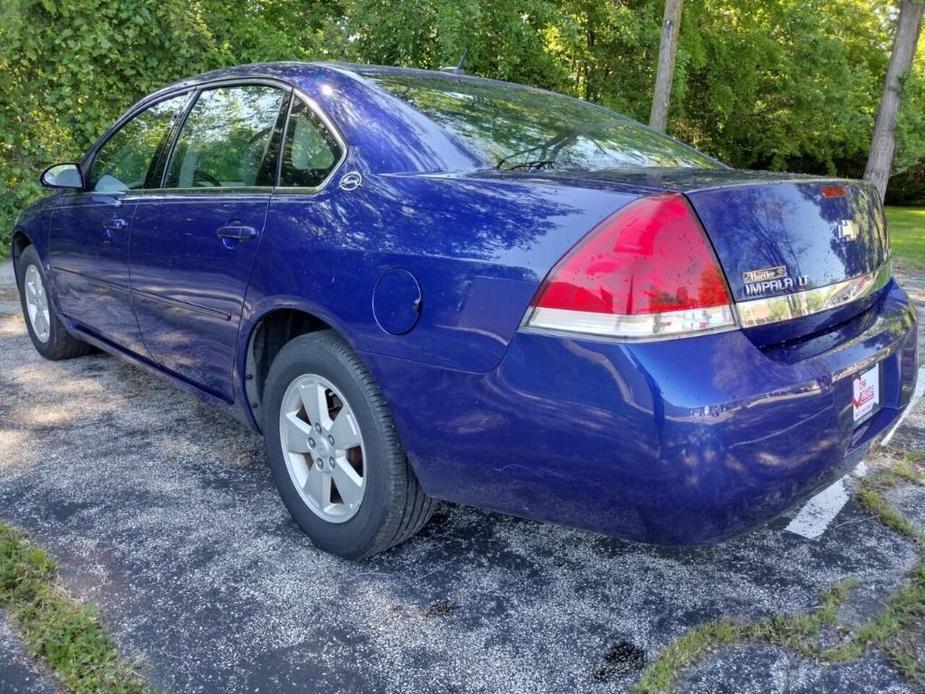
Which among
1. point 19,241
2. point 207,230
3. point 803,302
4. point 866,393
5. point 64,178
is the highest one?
point 64,178

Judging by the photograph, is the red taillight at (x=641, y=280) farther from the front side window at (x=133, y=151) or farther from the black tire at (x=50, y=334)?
the black tire at (x=50, y=334)

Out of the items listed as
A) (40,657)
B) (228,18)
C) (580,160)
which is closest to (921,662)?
(580,160)

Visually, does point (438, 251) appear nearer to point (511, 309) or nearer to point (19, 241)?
point (511, 309)

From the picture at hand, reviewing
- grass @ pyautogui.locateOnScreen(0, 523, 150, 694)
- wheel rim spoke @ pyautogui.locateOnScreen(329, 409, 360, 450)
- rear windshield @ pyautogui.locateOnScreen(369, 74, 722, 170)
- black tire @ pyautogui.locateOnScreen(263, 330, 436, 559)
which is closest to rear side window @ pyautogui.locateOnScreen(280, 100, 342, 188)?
rear windshield @ pyautogui.locateOnScreen(369, 74, 722, 170)

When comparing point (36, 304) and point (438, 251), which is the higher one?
point (438, 251)

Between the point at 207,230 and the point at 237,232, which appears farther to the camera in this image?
the point at 207,230

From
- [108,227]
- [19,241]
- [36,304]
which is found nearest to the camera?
[108,227]

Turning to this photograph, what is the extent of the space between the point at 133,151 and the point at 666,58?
→ 290 inches

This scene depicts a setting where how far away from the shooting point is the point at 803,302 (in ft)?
6.41

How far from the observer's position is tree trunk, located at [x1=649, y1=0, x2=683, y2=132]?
8852mm

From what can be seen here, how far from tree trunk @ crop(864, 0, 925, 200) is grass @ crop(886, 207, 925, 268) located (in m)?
0.88

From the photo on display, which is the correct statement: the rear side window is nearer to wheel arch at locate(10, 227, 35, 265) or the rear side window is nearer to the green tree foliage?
wheel arch at locate(10, 227, 35, 265)

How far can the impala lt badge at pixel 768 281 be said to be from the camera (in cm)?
182

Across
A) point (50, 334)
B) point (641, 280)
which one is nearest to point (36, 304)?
point (50, 334)
